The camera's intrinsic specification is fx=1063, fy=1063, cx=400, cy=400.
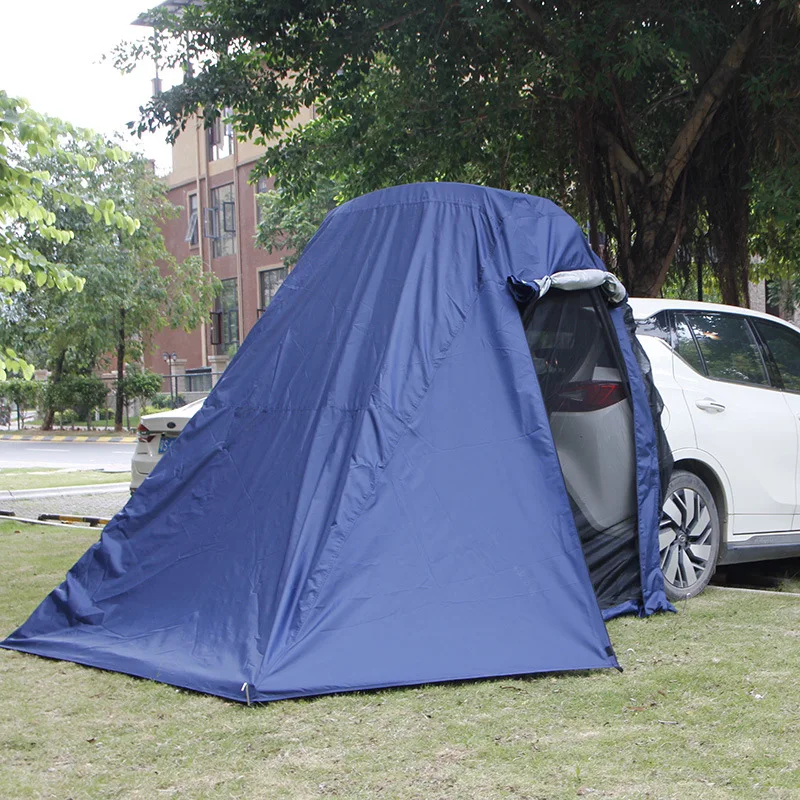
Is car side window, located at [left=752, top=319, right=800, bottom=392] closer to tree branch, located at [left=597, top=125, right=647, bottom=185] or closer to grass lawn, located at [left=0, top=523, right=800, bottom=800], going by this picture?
grass lawn, located at [left=0, top=523, right=800, bottom=800]

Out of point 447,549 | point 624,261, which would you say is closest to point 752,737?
point 447,549

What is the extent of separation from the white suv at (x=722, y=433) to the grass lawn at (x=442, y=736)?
1173mm


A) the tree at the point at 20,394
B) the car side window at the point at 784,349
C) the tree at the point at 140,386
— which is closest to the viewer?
the car side window at the point at 784,349

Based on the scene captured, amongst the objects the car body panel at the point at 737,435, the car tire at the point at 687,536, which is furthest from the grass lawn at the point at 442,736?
the car body panel at the point at 737,435

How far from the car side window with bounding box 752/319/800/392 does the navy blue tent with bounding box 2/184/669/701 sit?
61.1 inches

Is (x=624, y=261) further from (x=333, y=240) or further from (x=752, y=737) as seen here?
(x=752, y=737)

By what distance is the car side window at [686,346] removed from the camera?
20.6 feet

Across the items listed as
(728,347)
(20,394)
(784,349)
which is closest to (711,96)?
(784,349)

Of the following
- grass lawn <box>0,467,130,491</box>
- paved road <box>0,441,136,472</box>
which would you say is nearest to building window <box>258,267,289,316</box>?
paved road <box>0,441,136,472</box>

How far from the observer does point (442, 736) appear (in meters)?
3.74

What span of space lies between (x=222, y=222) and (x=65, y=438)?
1436cm

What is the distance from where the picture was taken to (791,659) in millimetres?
4691

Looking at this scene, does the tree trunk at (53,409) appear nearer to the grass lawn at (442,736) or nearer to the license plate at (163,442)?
the license plate at (163,442)

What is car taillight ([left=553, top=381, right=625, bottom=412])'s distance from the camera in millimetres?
5621
